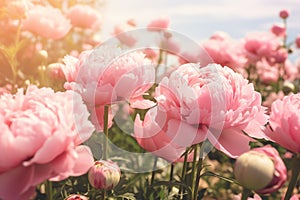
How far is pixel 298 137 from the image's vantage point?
799 millimetres

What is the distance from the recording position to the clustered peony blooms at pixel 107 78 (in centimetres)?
90

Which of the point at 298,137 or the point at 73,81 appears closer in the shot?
the point at 298,137

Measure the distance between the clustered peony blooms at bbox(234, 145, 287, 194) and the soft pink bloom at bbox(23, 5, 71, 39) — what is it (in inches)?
42.3

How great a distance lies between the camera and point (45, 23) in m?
1.64

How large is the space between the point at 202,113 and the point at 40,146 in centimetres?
30

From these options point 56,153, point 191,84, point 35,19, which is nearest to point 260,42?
point 35,19

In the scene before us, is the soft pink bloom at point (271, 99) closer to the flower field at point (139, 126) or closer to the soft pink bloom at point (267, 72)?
the soft pink bloom at point (267, 72)

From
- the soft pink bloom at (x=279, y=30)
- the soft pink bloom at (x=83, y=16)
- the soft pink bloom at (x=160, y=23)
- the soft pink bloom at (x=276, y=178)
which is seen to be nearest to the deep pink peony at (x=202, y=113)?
the soft pink bloom at (x=276, y=178)

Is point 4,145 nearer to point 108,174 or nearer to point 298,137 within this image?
point 108,174

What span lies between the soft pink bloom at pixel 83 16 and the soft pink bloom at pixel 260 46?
778 mm

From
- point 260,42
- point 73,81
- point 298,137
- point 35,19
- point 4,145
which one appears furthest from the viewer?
point 260,42

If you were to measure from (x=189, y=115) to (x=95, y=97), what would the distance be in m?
0.17

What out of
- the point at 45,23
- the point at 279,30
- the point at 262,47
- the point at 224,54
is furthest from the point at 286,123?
the point at 279,30

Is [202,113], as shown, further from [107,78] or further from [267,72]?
[267,72]
